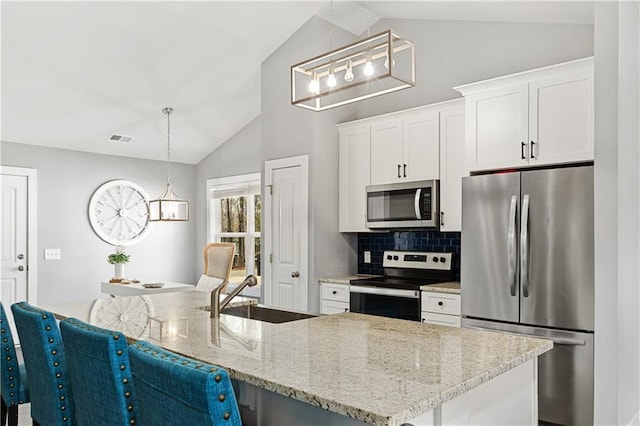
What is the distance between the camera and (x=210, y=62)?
193 inches

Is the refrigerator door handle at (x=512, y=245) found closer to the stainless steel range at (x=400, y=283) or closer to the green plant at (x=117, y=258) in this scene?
the stainless steel range at (x=400, y=283)

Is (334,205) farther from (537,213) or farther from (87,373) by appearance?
(87,373)

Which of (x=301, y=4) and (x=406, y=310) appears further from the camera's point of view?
(x=301, y=4)

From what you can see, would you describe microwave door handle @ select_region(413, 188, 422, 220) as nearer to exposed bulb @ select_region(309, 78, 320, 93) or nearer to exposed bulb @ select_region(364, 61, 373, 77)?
exposed bulb @ select_region(309, 78, 320, 93)

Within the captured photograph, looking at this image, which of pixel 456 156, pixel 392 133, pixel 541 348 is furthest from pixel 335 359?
pixel 392 133

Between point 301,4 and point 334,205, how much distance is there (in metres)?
1.86

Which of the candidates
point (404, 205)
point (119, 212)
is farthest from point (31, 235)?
point (404, 205)

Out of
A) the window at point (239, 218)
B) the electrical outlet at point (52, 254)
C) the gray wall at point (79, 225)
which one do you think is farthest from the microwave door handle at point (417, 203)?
the electrical outlet at point (52, 254)

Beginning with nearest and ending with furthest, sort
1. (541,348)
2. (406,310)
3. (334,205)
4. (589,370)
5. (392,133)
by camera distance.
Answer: (541,348) < (589,370) < (406,310) < (392,133) < (334,205)

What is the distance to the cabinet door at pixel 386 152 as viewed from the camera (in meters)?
4.38

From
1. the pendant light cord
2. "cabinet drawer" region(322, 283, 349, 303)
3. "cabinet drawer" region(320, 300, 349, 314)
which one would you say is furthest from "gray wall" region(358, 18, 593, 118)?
the pendant light cord

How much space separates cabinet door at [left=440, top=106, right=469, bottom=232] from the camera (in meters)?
3.97

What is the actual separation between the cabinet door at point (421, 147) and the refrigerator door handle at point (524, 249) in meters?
1.07

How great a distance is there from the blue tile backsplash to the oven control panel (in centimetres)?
8
